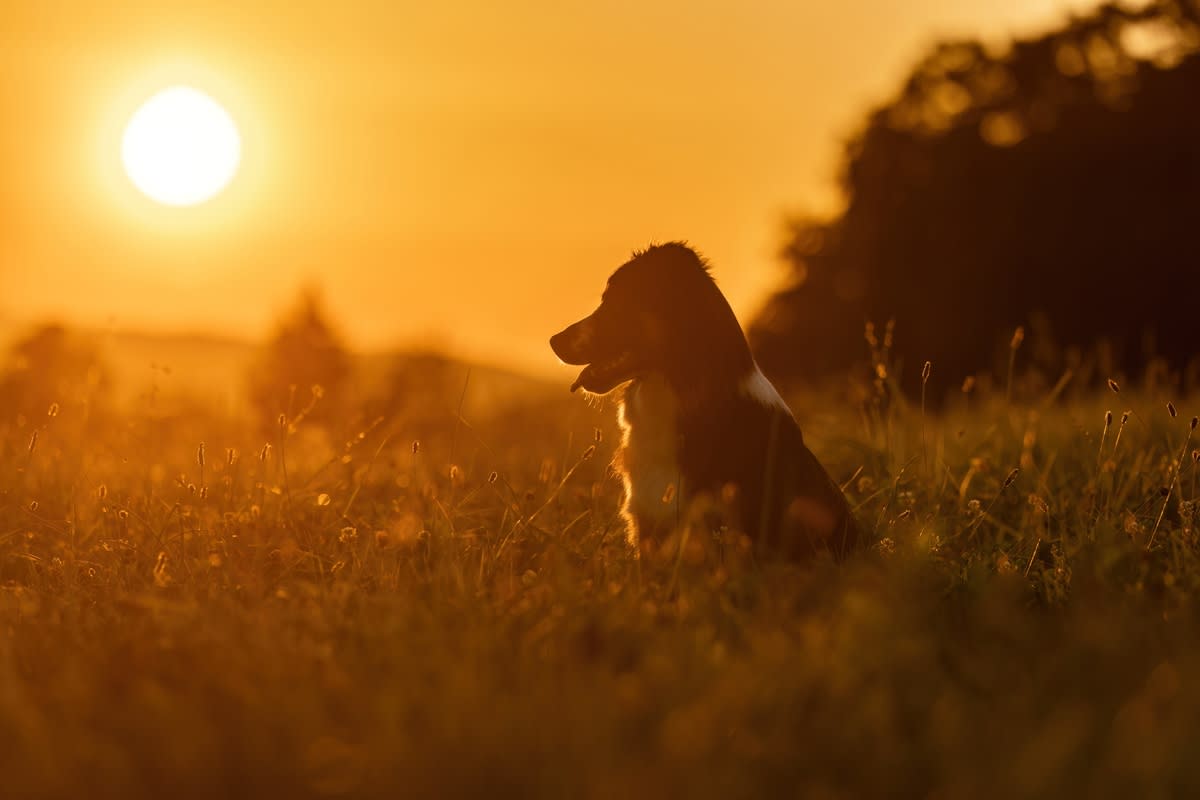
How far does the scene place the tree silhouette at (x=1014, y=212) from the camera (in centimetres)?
2220

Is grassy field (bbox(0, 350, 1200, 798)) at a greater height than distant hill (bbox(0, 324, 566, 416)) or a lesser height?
lesser

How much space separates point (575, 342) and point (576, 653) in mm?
2634

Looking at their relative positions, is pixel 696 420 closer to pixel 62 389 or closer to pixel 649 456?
pixel 649 456

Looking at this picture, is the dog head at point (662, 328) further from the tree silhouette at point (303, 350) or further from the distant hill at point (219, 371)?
the tree silhouette at point (303, 350)

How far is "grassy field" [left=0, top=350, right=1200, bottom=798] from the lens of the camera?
2744mm

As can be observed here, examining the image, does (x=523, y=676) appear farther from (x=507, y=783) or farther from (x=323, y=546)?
(x=323, y=546)

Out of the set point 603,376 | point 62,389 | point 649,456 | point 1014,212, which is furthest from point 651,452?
point 1014,212

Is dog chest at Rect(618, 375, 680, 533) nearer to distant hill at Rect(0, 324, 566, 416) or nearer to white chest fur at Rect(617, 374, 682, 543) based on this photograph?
white chest fur at Rect(617, 374, 682, 543)

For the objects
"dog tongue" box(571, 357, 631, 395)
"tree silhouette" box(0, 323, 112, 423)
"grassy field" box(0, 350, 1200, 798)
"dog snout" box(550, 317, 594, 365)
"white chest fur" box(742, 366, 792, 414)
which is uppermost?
"tree silhouette" box(0, 323, 112, 423)

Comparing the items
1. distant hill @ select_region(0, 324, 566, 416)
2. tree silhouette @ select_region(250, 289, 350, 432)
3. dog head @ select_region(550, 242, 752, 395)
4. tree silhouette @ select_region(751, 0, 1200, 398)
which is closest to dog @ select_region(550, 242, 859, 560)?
dog head @ select_region(550, 242, 752, 395)

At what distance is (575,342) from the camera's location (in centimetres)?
592

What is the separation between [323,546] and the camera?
510 centimetres

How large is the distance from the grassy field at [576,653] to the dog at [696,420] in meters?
0.25

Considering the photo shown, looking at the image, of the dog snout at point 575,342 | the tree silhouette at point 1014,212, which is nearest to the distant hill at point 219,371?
the dog snout at point 575,342
